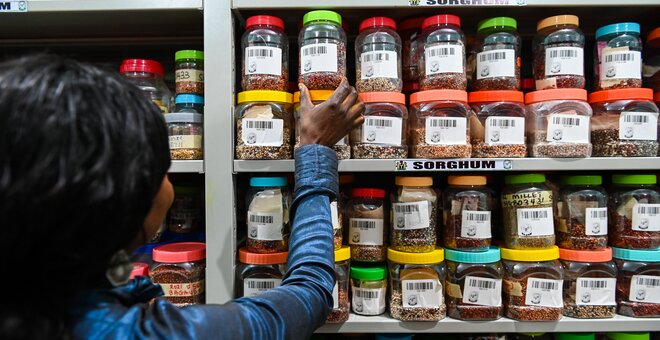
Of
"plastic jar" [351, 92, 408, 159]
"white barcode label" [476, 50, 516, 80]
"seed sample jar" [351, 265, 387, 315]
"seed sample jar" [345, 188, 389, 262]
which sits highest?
"white barcode label" [476, 50, 516, 80]

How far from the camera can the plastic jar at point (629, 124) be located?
922mm

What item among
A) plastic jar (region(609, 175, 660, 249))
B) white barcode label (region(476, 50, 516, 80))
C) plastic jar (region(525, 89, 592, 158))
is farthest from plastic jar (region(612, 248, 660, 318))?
white barcode label (region(476, 50, 516, 80))

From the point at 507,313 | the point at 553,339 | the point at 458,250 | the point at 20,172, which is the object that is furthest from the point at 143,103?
the point at 553,339

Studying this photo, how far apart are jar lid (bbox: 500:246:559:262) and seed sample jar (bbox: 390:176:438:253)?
0.20 metres

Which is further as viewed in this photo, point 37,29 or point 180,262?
point 37,29

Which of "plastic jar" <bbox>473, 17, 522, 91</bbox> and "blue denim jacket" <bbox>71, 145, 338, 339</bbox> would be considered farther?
"plastic jar" <bbox>473, 17, 522, 91</bbox>

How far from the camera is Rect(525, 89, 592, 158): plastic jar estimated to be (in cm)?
92

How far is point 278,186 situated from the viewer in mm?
963

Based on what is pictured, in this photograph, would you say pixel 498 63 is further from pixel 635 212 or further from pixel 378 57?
pixel 635 212

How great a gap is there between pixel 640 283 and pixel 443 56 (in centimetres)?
74

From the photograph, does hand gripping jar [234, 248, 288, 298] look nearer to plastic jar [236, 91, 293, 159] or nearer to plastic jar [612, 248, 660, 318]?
plastic jar [236, 91, 293, 159]

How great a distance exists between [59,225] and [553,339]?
3.90ft

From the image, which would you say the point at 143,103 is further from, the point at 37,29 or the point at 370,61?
the point at 37,29

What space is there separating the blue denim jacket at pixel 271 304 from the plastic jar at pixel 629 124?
2.26 feet
